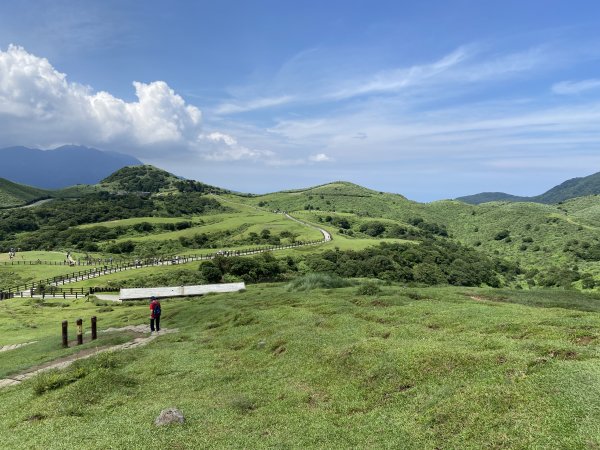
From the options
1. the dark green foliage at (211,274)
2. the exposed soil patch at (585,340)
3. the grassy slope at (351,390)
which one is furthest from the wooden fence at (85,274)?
the exposed soil patch at (585,340)

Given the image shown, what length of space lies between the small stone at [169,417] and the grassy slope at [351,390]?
430 mm

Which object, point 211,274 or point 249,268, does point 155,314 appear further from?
point 249,268

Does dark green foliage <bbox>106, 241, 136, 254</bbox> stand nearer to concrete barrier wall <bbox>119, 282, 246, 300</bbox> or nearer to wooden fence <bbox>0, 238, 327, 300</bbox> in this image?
wooden fence <bbox>0, 238, 327, 300</bbox>

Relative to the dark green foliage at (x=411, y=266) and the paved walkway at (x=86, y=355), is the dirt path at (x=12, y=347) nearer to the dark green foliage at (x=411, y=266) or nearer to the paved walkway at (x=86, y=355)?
the paved walkway at (x=86, y=355)

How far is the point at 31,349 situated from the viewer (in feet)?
97.6

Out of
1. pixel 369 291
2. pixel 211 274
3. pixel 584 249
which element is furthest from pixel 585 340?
pixel 584 249

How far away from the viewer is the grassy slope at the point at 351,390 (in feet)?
38.8

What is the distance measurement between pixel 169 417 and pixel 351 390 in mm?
6998

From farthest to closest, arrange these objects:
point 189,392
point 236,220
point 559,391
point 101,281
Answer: point 236,220 → point 101,281 → point 189,392 → point 559,391

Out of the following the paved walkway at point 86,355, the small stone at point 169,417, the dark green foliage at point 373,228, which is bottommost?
the paved walkway at point 86,355

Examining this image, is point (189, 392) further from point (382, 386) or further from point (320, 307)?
point (320, 307)

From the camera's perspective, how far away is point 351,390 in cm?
1598

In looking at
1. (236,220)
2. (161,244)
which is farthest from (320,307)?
(236,220)

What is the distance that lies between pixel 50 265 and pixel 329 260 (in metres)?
67.7
